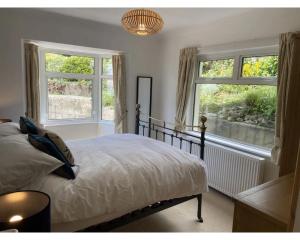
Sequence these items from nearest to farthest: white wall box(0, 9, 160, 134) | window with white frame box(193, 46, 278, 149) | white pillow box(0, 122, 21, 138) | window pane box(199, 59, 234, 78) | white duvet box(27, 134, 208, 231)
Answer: white duvet box(27, 134, 208, 231) < white pillow box(0, 122, 21, 138) < window with white frame box(193, 46, 278, 149) < white wall box(0, 9, 160, 134) < window pane box(199, 59, 234, 78)

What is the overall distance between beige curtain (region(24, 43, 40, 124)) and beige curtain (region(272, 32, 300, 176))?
3118 millimetres

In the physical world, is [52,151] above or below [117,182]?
above

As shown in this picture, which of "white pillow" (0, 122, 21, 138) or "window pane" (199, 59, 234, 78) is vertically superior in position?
"window pane" (199, 59, 234, 78)

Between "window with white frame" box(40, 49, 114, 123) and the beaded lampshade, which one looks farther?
"window with white frame" box(40, 49, 114, 123)

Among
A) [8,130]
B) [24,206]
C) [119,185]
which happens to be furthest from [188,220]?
[8,130]

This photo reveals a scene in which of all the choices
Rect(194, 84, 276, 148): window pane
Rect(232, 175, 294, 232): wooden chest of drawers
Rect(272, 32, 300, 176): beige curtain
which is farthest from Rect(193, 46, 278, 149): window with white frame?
Rect(232, 175, 294, 232): wooden chest of drawers

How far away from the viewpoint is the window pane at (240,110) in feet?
8.96

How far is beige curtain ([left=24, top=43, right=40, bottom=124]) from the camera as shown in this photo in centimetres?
319

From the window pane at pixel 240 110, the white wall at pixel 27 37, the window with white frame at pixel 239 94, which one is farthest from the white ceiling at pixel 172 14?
the window pane at pixel 240 110

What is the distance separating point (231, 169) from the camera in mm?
2809

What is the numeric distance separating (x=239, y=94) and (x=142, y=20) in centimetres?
172

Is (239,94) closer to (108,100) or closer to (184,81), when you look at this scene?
(184,81)

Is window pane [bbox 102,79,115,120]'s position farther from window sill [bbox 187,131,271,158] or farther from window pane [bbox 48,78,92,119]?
window sill [bbox 187,131,271,158]

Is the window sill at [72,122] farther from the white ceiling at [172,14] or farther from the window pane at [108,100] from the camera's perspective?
the white ceiling at [172,14]
